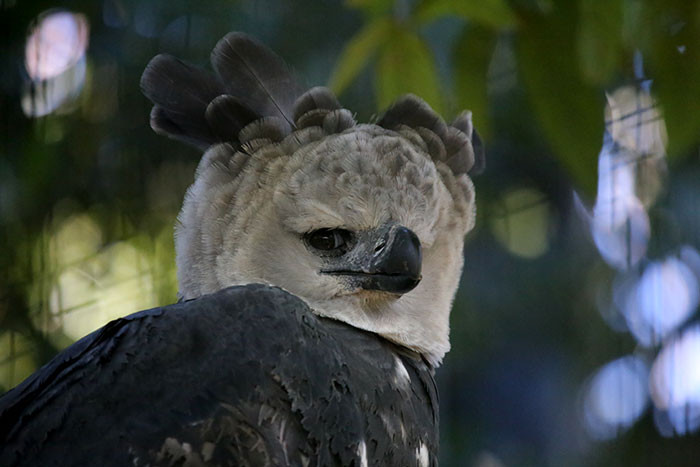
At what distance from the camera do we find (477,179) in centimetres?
381

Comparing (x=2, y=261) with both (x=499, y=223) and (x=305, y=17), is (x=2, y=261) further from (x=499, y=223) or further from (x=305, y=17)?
(x=499, y=223)

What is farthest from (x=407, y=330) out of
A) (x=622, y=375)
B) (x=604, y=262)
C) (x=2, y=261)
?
(x=604, y=262)

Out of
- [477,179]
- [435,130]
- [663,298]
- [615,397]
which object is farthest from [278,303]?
[615,397]

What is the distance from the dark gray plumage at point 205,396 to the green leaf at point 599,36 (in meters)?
0.44

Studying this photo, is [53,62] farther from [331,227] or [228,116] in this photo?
[331,227]

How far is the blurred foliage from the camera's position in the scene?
1111mm

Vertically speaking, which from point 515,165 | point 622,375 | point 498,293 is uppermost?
point 515,165

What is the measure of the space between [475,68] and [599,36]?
0.19 meters

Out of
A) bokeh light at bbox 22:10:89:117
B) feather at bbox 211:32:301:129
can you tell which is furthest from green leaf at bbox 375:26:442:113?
bokeh light at bbox 22:10:89:117

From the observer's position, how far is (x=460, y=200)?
1.40 meters

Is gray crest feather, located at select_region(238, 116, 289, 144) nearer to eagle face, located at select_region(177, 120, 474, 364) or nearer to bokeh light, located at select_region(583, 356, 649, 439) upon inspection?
eagle face, located at select_region(177, 120, 474, 364)

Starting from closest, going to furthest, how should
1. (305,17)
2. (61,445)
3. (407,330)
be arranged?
1. (61,445)
2. (407,330)
3. (305,17)

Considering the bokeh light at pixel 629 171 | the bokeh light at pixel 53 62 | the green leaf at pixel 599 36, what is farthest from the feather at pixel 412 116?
the bokeh light at pixel 53 62

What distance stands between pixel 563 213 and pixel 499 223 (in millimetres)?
359
